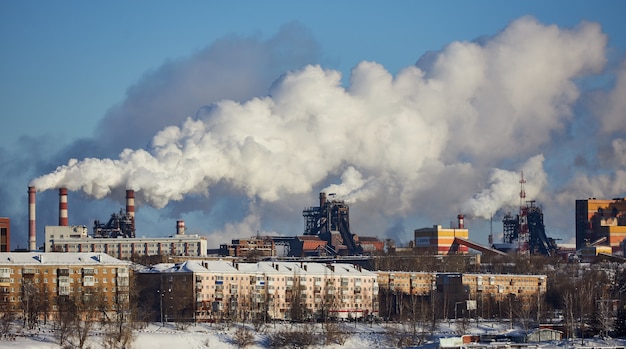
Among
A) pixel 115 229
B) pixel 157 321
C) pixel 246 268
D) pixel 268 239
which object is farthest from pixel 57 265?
pixel 268 239

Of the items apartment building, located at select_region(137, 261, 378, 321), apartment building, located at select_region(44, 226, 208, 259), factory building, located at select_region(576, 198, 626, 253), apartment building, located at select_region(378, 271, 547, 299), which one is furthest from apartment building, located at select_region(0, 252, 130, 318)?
factory building, located at select_region(576, 198, 626, 253)

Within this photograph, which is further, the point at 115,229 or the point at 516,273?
the point at 115,229

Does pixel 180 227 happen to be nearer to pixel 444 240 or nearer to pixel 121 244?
pixel 121 244

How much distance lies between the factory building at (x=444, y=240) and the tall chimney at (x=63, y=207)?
39.7 m

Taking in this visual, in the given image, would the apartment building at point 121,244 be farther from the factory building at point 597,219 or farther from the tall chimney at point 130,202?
the factory building at point 597,219

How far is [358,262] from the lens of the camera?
A: 422 ft

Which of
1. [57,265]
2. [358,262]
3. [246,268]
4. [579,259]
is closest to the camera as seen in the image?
[57,265]

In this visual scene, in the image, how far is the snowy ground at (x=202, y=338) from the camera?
63406mm

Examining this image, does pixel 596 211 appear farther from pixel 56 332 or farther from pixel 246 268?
pixel 56 332

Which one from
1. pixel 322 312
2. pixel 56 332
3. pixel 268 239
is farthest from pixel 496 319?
pixel 268 239

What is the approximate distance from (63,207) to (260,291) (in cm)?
3346

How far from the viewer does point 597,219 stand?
517 feet

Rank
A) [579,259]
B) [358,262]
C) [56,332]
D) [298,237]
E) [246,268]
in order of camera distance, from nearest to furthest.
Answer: [56,332], [246,268], [358,262], [579,259], [298,237]

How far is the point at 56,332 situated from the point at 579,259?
8504cm
